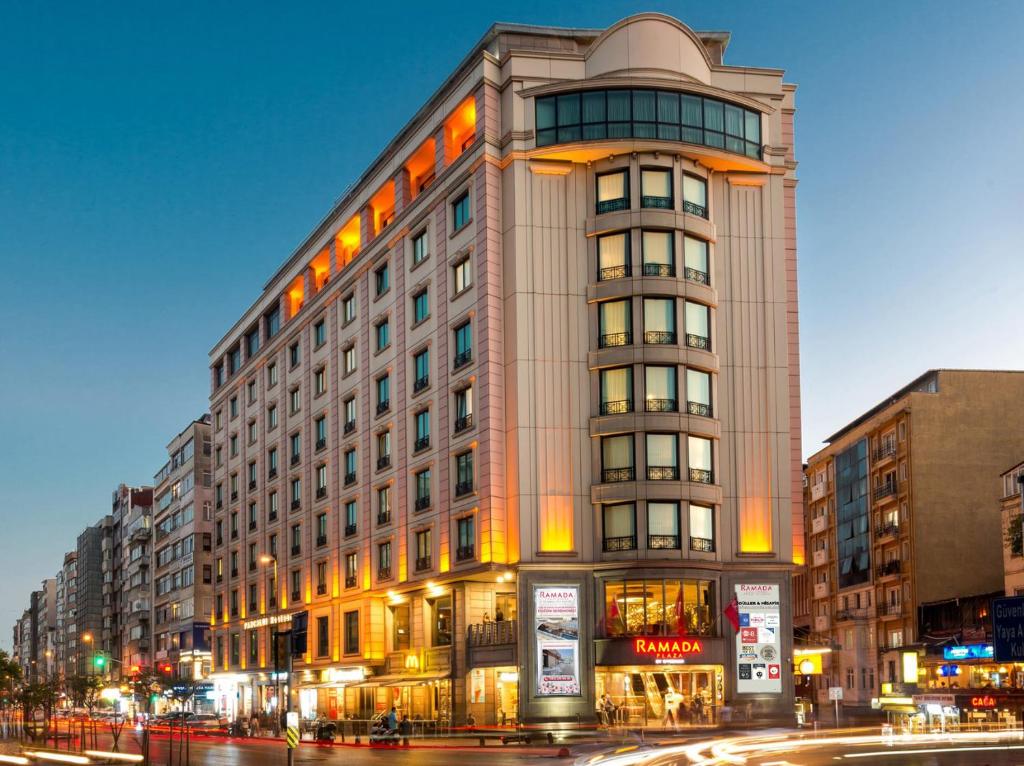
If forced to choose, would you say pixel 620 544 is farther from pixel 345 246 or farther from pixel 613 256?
pixel 345 246

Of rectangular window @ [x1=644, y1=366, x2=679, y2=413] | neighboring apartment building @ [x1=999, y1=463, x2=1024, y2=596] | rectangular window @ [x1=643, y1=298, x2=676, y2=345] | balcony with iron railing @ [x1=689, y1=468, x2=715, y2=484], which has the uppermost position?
rectangular window @ [x1=643, y1=298, x2=676, y2=345]

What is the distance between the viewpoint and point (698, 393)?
238 ft

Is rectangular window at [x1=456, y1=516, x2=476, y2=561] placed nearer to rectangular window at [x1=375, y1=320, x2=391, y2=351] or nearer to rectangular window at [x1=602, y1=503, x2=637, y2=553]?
rectangular window at [x1=602, y1=503, x2=637, y2=553]

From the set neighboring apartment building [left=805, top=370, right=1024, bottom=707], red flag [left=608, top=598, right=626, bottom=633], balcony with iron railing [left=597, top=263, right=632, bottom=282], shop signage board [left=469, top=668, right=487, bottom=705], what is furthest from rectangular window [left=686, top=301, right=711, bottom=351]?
neighboring apartment building [left=805, top=370, right=1024, bottom=707]

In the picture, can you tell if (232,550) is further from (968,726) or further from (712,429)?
(968,726)

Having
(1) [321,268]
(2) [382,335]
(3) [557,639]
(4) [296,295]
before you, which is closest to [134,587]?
(4) [296,295]

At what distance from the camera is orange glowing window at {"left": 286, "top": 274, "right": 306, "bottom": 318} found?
10756 cm

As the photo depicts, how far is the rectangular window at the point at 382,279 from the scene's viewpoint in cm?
8869

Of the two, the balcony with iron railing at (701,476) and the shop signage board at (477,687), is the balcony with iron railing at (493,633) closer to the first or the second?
the shop signage board at (477,687)

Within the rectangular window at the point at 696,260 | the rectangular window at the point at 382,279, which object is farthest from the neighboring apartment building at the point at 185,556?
the rectangular window at the point at 696,260

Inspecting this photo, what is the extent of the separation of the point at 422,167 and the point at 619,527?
94.6ft

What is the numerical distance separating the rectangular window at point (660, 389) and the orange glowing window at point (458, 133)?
18.4 metres

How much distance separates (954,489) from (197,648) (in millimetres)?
69262

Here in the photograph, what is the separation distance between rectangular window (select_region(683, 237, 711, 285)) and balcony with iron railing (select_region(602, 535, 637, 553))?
574 inches
